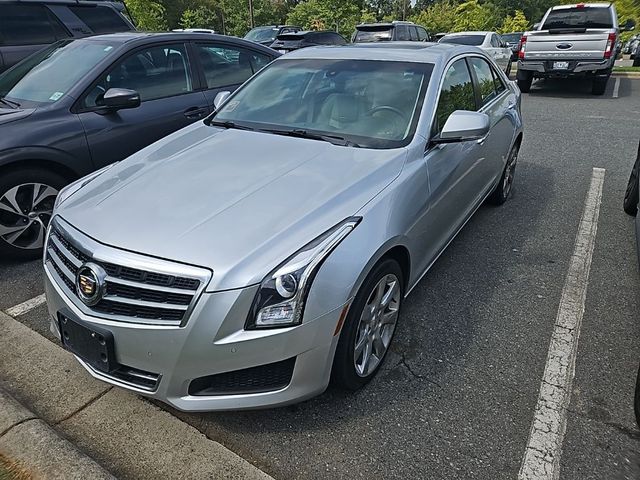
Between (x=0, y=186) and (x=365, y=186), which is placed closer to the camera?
(x=365, y=186)

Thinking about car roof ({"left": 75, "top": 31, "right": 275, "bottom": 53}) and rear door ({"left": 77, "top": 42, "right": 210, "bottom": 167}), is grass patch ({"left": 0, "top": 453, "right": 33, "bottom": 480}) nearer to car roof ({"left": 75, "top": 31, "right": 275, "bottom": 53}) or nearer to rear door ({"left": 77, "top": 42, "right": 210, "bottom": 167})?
rear door ({"left": 77, "top": 42, "right": 210, "bottom": 167})

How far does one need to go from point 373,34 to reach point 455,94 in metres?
12.9

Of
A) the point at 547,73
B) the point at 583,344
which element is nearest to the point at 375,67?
the point at 583,344

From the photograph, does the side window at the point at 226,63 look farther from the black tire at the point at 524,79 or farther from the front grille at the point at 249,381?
the black tire at the point at 524,79

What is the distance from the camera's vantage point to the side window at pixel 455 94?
3.06 metres

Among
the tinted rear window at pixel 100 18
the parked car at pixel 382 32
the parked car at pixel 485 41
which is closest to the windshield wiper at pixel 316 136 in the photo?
the tinted rear window at pixel 100 18

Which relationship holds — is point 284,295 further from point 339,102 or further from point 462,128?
point 339,102

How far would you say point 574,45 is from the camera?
35.1ft

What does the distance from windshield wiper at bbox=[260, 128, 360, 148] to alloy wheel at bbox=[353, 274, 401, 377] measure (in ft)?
2.83

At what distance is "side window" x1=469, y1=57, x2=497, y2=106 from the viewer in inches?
155

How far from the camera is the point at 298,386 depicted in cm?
202

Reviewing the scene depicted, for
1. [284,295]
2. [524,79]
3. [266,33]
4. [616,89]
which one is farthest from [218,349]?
[266,33]

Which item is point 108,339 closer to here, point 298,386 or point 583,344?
point 298,386

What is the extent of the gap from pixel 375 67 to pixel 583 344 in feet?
7.06
